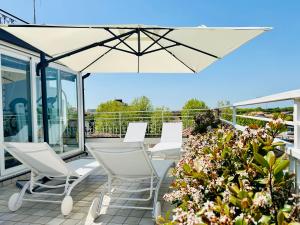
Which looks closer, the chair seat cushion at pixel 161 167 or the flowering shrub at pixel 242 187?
the flowering shrub at pixel 242 187

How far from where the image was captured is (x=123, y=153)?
336cm

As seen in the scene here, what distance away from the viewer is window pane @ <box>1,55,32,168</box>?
5.25 metres

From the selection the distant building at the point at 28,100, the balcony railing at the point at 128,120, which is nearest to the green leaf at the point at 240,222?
the distant building at the point at 28,100

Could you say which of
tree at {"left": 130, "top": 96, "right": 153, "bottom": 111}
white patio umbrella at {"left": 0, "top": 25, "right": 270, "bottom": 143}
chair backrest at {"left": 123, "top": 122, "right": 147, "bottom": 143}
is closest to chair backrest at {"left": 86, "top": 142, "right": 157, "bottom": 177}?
white patio umbrella at {"left": 0, "top": 25, "right": 270, "bottom": 143}

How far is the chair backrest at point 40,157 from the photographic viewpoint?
11.8 ft

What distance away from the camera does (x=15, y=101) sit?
5.58 m

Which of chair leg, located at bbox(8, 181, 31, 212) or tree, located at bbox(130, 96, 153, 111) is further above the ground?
tree, located at bbox(130, 96, 153, 111)

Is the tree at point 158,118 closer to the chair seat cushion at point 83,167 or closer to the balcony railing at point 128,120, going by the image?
the balcony railing at point 128,120

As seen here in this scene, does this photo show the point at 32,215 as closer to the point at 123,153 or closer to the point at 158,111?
the point at 123,153

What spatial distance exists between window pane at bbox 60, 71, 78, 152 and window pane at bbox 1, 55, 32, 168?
56.1 inches

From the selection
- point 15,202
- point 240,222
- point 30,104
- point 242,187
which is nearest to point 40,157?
point 15,202

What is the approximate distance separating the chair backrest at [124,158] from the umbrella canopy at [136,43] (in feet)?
4.66

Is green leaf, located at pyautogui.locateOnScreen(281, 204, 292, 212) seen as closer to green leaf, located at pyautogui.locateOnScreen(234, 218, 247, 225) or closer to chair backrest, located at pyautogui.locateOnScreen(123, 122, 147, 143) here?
green leaf, located at pyautogui.locateOnScreen(234, 218, 247, 225)

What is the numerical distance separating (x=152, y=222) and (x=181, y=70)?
3.41 meters
